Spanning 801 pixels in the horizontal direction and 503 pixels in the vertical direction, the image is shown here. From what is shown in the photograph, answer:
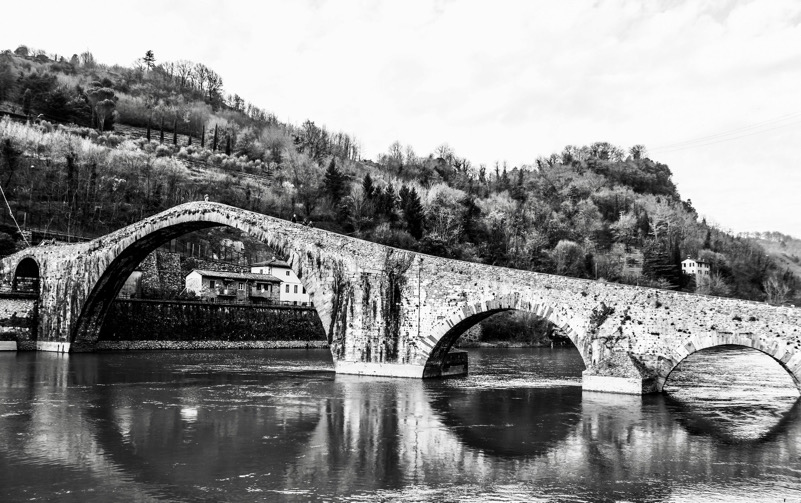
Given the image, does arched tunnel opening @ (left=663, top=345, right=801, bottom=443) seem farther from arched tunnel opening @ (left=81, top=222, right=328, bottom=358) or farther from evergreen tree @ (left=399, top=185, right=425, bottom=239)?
evergreen tree @ (left=399, top=185, right=425, bottom=239)

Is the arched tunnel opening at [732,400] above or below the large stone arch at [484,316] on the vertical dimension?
below

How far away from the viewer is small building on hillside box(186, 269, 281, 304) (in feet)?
171

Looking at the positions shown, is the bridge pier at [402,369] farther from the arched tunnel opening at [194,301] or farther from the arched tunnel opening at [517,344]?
the arched tunnel opening at [517,344]

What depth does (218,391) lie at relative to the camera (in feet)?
72.3

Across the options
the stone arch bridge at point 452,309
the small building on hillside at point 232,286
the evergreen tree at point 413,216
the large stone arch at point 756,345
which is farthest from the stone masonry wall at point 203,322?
the large stone arch at point 756,345

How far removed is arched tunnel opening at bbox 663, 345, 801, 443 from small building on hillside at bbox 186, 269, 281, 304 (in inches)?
1260

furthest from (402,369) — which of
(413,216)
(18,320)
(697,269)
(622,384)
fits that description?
(697,269)

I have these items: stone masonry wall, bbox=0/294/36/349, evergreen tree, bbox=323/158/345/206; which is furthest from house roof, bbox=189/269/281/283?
evergreen tree, bbox=323/158/345/206

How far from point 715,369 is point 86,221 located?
5041 cm

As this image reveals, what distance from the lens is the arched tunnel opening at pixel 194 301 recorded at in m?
38.3

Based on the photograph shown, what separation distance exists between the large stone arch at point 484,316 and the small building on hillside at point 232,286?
2937 cm

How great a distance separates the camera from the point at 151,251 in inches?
1437

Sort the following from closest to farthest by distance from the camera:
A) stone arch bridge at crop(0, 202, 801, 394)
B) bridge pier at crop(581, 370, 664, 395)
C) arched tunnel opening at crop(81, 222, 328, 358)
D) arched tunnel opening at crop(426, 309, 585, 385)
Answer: stone arch bridge at crop(0, 202, 801, 394) < bridge pier at crop(581, 370, 664, 395) < arched tunnel opening at crop(81, 222, 328, 358) < arched tunnel opening at crop(426, 309, 585, 385)

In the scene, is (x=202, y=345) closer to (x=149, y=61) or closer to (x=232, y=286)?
(x=232, y=286)
